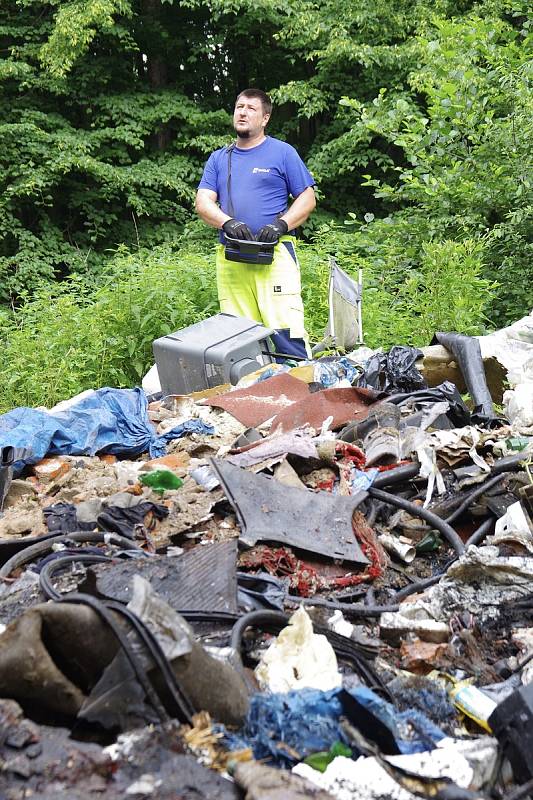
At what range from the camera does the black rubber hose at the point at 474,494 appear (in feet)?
11.9

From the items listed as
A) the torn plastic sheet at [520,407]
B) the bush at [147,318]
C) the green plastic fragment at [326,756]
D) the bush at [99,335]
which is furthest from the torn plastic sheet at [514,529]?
the bush at [99,335]

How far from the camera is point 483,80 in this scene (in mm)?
8539

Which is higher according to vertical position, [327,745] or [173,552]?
[327,745]

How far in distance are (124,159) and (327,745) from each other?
1297 cm

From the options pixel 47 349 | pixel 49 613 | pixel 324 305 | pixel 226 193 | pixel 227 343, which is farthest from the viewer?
pixel 324 305

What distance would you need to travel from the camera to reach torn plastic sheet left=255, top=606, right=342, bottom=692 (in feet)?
7.54

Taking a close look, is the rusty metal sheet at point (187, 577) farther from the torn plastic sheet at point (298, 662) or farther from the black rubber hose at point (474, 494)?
the black rubber hose at point (474, 494)

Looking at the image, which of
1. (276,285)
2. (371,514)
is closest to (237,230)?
(276,285)

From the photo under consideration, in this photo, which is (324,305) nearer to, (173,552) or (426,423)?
(426,423)

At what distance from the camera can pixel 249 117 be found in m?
6.27

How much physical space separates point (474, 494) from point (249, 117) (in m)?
3.70

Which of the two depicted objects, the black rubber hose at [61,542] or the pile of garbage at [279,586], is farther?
the black rubber hose at [61,542]

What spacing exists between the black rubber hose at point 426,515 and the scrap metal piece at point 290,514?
0.10 meters

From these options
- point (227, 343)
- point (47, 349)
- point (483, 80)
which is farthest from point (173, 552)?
point (483, 80)
